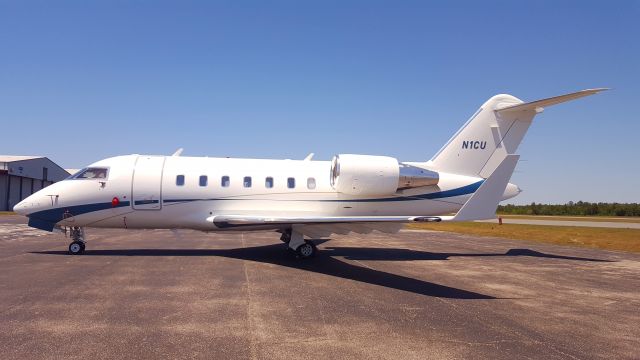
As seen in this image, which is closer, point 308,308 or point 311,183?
point 308,308

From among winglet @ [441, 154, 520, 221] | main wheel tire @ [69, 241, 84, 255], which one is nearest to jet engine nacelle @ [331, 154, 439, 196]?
winglet @ [441, 154, 520, 221]

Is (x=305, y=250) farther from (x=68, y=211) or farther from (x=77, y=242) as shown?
(x=68, y=211)

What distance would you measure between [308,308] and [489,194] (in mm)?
4736

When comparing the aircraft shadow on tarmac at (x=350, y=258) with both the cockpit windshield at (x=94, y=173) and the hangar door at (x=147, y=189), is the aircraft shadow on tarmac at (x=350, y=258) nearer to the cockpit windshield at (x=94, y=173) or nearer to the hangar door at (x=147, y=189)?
the hangar door at (x=147, y=189)

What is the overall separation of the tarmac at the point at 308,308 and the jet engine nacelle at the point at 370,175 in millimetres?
2382

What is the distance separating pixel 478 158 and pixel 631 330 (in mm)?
9152

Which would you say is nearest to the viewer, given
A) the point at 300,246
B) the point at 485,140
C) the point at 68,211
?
the point at 300,246

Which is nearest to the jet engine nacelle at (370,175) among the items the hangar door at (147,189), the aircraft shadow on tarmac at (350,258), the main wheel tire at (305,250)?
the main wheel tire at (305,250)

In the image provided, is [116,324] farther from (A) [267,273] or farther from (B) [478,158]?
(B) [478,158]

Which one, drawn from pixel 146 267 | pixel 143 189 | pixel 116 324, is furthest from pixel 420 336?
pixel 143 189

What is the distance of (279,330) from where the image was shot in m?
6.31

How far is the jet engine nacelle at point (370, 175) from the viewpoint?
46.5 ft

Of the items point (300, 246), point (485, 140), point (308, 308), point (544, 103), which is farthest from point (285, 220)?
point (544, 103)

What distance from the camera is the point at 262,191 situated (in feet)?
46.7
